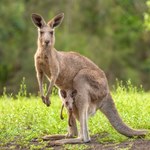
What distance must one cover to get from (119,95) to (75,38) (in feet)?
68.0

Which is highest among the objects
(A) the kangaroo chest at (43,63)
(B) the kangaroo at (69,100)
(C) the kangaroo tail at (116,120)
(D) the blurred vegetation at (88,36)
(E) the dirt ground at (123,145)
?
(D) the blurred vegetation at (88,36)

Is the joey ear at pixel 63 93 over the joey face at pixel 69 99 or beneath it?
over

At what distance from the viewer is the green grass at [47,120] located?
8781 millimetres

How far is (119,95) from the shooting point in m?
11.0

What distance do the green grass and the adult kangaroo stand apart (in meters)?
0.29

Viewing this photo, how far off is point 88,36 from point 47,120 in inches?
958

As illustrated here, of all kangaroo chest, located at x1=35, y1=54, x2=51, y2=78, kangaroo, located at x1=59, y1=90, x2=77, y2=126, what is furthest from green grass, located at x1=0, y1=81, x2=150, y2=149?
kangaroo chest, located at x1=35, y1=54, x2=51, y2=78

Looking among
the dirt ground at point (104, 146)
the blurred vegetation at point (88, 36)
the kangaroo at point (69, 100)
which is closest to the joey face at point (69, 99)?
the kangaroo at point (69, 100)

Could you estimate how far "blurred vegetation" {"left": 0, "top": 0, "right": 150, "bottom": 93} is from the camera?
99.9ft

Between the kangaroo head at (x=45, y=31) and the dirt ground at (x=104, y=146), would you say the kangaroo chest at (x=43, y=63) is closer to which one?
the kangaroo head at (x=45, y=31)

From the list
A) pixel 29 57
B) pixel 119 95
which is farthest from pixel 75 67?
pixel 29 57

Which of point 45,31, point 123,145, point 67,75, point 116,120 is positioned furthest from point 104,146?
point 45,31

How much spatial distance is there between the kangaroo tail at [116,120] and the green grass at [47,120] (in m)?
0.09

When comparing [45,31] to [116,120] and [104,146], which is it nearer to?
[116,120]
